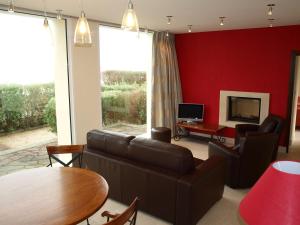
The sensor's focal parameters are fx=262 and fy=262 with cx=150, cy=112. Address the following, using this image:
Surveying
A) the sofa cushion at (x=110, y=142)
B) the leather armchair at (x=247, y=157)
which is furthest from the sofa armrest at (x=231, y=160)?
the sofa cushion at (x=110, y=142)

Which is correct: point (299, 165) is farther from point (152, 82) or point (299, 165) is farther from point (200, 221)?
point (152, 82)

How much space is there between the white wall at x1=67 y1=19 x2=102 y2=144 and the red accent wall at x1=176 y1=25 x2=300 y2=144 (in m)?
2.66

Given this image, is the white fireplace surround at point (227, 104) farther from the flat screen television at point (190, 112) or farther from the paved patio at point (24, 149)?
the paved patio at point (24, 149)

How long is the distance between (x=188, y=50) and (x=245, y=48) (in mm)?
1427

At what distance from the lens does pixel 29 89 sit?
4.25 m

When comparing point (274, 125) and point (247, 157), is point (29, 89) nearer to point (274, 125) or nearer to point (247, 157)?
point (247, 157)

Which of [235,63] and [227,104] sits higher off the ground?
[235,63]

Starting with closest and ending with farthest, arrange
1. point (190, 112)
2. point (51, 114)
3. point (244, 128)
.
→ point (51, 114) < point (244, 128) < point (190, 112)

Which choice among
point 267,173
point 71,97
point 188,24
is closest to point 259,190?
point 267,173

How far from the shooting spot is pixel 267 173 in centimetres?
102

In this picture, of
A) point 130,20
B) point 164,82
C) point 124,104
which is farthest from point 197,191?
point 164,82

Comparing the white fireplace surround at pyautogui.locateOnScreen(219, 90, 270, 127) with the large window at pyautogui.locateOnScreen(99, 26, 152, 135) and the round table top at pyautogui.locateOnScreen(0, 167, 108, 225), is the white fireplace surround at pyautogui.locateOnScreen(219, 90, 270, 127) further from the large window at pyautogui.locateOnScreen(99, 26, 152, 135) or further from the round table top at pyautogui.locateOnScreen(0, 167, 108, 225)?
the round table top at pyautogui.locateOnScreen(0, 167, 108, 225)

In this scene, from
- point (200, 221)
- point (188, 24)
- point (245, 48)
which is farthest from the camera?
point (245, 48)

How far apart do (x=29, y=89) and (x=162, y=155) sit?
2.66 m
